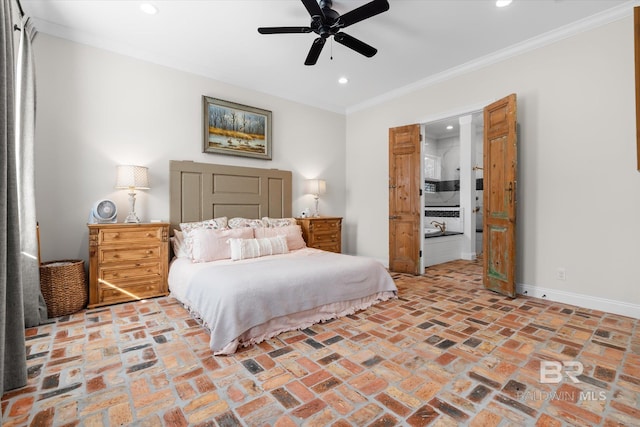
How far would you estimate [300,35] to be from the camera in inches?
128

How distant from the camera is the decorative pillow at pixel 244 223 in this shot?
13.1 ft

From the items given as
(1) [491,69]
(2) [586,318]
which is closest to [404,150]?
(1) [491,69]

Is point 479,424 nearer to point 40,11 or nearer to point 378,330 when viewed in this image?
point 378,330

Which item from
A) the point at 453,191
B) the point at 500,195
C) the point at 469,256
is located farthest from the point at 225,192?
the point at 453,191

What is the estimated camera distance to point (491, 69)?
12.3ft

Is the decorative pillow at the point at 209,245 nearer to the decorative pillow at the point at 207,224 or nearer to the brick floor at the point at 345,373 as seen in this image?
the decorative pillow at the point at 207,224

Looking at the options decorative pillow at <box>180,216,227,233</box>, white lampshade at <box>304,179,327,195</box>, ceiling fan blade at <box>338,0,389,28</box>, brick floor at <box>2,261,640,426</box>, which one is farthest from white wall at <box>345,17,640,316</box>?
decorative pillow at <box>180,216,227,233</box>

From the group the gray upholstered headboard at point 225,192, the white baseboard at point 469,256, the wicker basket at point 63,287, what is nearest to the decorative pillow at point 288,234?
the gray upholstered headboard at point 225,192

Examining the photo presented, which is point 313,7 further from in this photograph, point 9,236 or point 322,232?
point 322,232

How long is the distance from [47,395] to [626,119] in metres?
5.07

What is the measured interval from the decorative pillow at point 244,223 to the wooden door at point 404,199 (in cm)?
218

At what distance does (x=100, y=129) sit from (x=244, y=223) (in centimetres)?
201

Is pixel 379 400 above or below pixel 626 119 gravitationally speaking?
below

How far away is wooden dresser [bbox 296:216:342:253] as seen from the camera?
4.64m
